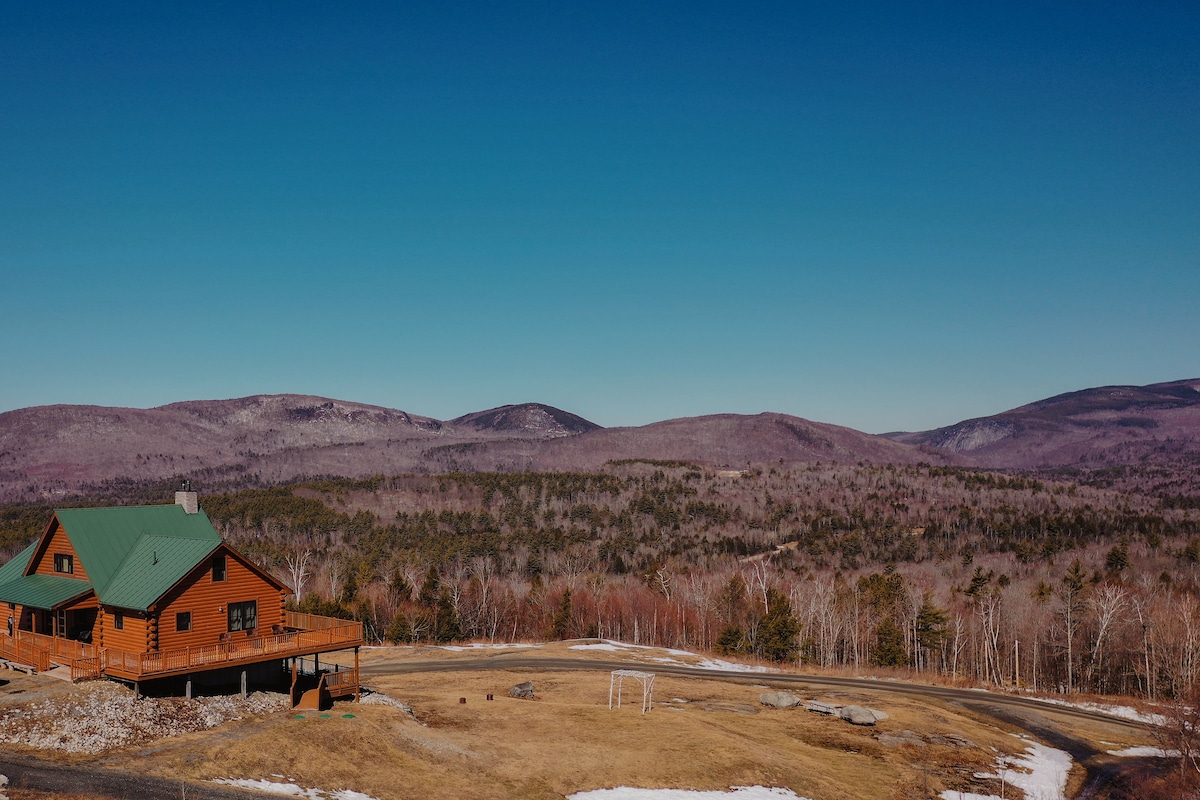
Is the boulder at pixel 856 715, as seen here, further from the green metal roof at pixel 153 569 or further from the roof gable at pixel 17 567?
the roof gable at pixel 17 567

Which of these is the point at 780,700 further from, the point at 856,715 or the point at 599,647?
the point at 599,647

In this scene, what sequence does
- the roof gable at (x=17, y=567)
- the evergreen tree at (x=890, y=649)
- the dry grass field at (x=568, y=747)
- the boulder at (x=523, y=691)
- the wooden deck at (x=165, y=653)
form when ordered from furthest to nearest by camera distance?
the evergreen tree at (x=890, y=649), the boulder at (x=523, y=691), the roof gable at (x=17, y=567), the wooden deck at (x=165, y=653), the dry grass field at (x=568, y=747)

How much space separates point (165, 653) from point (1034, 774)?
4947cm

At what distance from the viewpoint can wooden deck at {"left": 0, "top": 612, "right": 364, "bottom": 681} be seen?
3669 cm

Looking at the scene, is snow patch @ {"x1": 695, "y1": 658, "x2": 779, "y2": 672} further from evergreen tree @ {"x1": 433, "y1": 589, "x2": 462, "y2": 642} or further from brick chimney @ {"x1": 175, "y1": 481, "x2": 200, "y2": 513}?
brick chimney @ {"x1": 175, "y1": 481, "x2": 200, "y2": 513}

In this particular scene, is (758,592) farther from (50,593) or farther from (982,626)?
(50,593)

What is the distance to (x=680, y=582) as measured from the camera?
466 feet

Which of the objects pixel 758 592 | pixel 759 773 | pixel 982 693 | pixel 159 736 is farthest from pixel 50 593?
pixel 758 592

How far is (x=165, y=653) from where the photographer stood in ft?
121

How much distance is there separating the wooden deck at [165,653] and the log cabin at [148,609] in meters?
0.05

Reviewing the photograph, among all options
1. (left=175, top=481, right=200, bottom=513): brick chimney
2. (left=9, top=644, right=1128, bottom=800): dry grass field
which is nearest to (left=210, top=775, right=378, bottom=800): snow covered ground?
(left=9, top=644, right=1128, bottom=800): dry grass field

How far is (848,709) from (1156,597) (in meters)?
79.6

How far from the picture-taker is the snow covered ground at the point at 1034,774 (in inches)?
1730

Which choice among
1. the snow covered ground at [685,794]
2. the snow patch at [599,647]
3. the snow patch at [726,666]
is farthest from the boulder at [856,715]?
the snow patch at [599,647]
